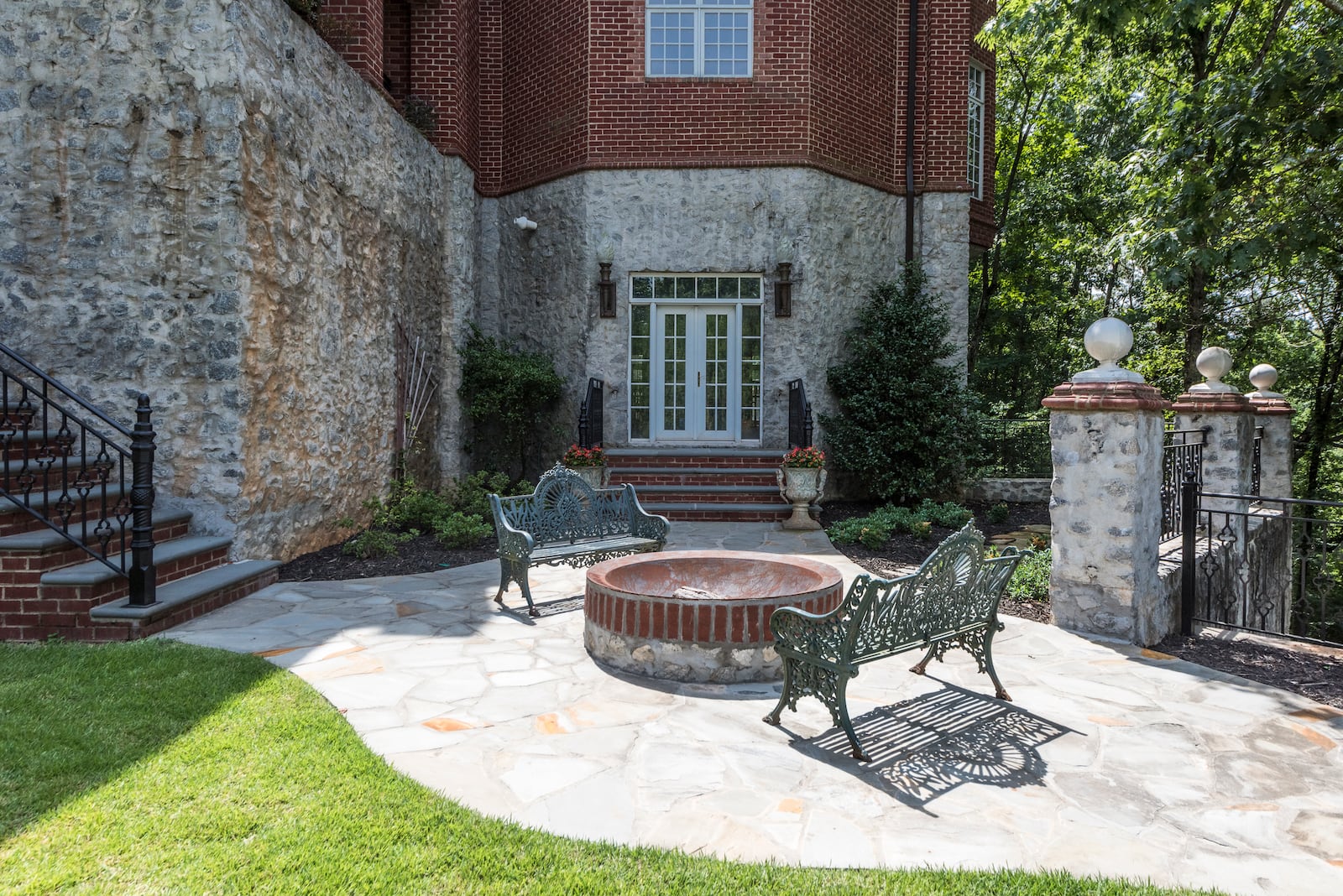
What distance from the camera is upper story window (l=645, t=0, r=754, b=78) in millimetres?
11641

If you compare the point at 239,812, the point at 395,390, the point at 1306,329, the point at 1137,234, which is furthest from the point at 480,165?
the point at 1306,329

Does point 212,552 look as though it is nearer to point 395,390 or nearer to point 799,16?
point 395,390

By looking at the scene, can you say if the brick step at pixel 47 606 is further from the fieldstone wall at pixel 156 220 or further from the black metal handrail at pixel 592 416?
the black metal handrail at pixel 592 416

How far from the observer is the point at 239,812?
278 centimetres

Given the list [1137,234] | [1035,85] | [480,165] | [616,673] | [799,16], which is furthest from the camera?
[1035,85]

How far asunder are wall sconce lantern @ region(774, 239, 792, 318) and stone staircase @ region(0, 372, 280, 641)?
7.74m

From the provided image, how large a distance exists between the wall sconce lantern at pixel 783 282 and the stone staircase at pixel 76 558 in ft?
25.4

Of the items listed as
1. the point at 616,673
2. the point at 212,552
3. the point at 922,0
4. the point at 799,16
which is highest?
the point at 922,0

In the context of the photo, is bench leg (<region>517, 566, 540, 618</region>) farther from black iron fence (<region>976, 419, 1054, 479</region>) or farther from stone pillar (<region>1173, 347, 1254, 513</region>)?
black iron fence (<region>976, 419, 1054, 479</region>)

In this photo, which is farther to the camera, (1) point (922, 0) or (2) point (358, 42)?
(1) point (922, 0)

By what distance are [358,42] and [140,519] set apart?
650 cm

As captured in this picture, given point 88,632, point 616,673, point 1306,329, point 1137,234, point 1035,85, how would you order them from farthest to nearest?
1. point 1035,85
2. point 1306,329
3. point 1137,234
4. point 88,632
5. point 616,673

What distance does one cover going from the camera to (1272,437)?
877 centimetres

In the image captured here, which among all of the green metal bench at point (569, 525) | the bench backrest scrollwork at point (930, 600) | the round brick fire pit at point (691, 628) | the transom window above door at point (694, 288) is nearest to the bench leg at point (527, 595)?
the green metal bench at point (569, 525)
